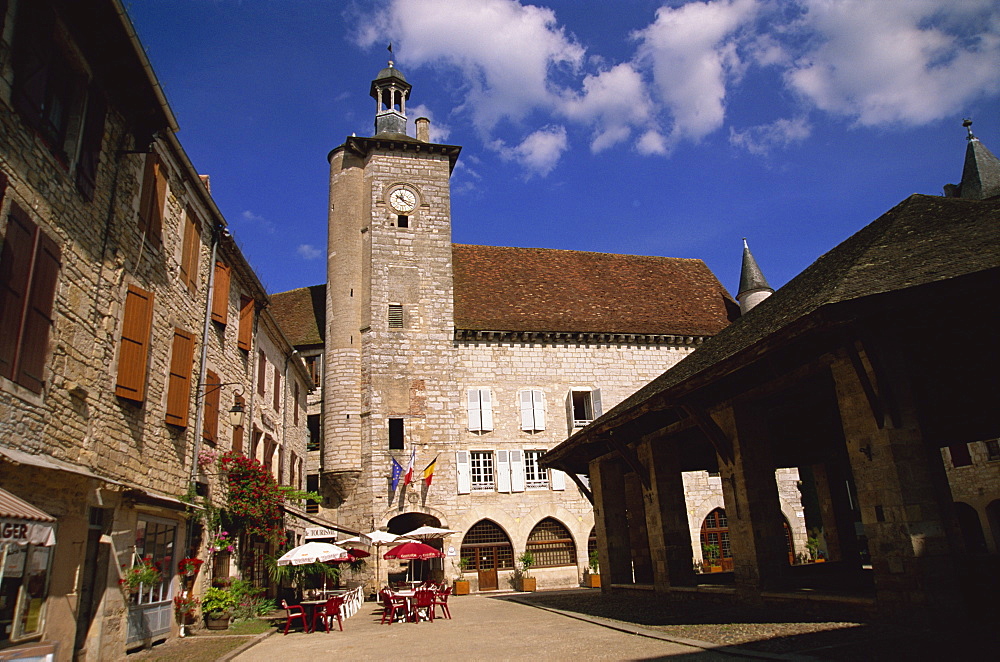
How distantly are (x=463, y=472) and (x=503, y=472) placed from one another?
1.34 m

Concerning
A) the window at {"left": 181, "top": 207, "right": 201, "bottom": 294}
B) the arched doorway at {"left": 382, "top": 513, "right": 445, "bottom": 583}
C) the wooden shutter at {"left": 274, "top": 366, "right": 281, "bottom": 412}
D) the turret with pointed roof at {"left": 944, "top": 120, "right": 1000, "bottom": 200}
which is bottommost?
the arched doorway at {"left": 382, "top": 513, "right": 445, "bottom": 583}

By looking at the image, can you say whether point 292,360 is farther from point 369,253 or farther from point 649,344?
point 649,344

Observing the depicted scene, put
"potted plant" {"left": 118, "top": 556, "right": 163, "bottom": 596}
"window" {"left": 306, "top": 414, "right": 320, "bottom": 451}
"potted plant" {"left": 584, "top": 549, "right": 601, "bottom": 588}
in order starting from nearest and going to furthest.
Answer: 1. "potted plant" {"left": 118, "top": 556, "right": 163, "bottom": 596}
2. "potted plant" {"left": 584, "top": 549, "right": 601, "bottom": 588}
3. "window" {"left": 306, "top": 414, "right": 320, "bottom": 451}

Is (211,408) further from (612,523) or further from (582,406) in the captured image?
(582,406)

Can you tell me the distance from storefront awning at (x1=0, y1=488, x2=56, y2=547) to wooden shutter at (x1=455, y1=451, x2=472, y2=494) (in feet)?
55.2

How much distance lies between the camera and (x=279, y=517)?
13.7 meters

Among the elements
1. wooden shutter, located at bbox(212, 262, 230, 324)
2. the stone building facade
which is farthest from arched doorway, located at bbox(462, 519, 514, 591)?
wooden shutter, located at bbox(212, 262, 230, 324)

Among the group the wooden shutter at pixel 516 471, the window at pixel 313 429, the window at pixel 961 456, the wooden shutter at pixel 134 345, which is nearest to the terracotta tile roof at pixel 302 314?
the window at pixel 313 429

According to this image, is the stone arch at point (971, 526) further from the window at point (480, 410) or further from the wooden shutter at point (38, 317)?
the wooden shutter at point (38, 317)

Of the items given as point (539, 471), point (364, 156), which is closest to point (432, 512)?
point (539, 471)

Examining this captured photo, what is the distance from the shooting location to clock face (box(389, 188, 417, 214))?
80.6ft

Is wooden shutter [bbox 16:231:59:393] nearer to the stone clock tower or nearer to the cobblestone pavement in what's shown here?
the cobblestone pavement

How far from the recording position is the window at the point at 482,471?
21922 mm

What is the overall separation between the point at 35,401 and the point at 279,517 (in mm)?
7622
